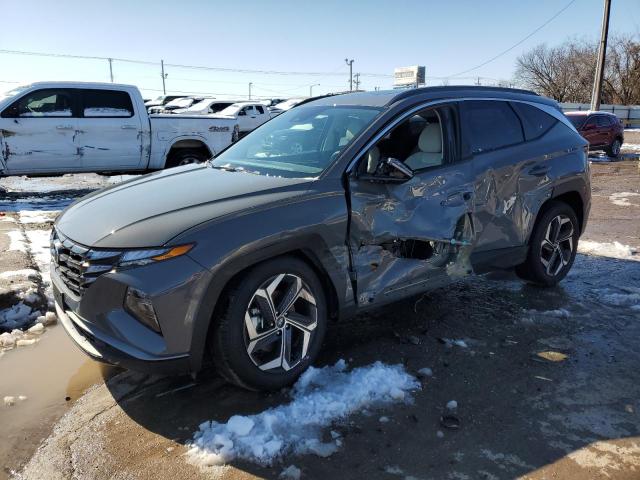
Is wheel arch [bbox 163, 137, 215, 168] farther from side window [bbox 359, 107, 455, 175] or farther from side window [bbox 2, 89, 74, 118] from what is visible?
side window [bbox 359, 107, 455, 175]

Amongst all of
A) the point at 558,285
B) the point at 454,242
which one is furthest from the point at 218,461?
the point at 558,285

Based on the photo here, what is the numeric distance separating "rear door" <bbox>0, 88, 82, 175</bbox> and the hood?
7.04 meters

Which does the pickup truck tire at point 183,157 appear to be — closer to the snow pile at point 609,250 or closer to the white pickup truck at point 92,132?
the white pickup truck at point 92,132

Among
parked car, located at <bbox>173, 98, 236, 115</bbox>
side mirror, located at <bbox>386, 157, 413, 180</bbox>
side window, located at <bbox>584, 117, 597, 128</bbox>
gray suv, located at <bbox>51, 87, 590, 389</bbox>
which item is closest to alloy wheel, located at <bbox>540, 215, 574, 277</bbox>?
gray suv, located at <bbox>51, 87, 590, 389</bbox>

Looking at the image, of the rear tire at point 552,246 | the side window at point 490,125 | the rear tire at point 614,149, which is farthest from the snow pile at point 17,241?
the rear tire at point 614,149

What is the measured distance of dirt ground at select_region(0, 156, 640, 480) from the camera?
103 inches

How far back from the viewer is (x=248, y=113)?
71.0ft

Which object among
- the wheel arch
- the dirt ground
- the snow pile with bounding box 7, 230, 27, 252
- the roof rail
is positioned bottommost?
the dirt ground

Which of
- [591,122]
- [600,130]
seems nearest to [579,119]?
[591,122]

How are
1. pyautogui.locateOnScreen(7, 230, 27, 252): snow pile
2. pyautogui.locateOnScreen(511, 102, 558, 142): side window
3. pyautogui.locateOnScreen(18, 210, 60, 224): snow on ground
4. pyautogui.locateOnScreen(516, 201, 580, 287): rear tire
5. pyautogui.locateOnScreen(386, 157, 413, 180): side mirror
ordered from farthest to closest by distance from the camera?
pyautogui.locateOnScreen(18, 210, 60, 224): snow on ground → pyautogui.locateOnScreen(7, 230, 27, 252): snow pile → pyautogui.locateOnScreen(516, 201, 580, 287): rear tire → pyautogui.locateOnScreen(511, 102, 558, 142): side window → pyautogui.locateOnScreen(386, 157, 413, 180): side mirror

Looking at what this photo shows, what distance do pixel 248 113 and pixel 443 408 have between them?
19.9 m

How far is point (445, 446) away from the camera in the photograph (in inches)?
108

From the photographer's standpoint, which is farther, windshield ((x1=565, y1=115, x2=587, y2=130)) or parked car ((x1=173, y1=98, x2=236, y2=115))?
parked car ((x1=173, y1=98, x2=236, y2=115))

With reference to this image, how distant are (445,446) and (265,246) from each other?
1407 mm
